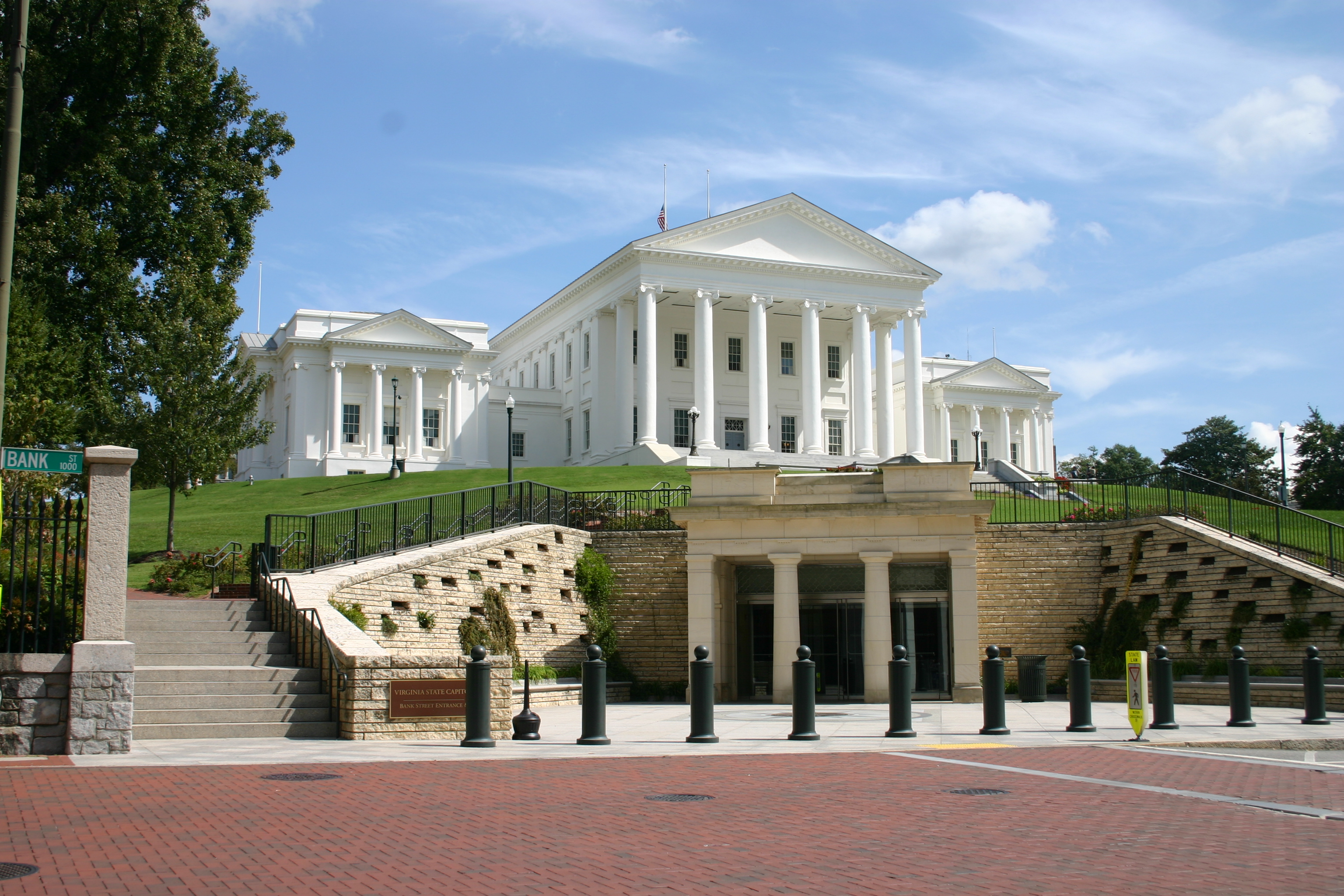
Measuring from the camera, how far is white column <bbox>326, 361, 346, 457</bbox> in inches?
2832

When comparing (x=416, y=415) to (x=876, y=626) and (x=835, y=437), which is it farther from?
(x=876, y=626)

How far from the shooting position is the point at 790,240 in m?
68.2

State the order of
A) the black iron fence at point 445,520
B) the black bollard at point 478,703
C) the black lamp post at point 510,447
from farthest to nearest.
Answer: the black lamp post at point 510,447 < the black iron fence at point 445,520 < the black bollard at point 478,703

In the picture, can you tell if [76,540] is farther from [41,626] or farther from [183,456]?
[183,456]

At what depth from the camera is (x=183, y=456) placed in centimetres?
3328

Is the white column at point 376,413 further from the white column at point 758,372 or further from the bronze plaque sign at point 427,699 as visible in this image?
the bronze plaque sign at point 427,699

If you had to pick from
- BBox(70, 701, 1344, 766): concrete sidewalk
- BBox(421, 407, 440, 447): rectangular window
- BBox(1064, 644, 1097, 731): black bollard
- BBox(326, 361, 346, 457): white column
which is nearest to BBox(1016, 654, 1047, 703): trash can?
BBox(70, 701, 1344, 766): concrete sidewalk

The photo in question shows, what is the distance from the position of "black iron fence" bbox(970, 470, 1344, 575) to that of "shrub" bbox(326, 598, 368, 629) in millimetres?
15860

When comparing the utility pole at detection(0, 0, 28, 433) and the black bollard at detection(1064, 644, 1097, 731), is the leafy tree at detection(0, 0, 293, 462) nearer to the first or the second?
the utility pole at detection(0, 0, 28, 433)

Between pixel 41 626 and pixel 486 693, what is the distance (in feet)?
17.2

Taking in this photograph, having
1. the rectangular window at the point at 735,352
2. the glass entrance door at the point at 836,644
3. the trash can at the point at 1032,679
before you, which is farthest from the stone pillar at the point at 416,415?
the trash can at the point at 1032,679

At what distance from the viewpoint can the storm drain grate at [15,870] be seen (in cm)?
661

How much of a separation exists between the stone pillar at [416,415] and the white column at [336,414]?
4.33 meters

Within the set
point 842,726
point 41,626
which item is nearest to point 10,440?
point 41,626
